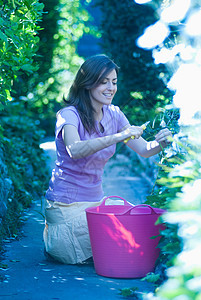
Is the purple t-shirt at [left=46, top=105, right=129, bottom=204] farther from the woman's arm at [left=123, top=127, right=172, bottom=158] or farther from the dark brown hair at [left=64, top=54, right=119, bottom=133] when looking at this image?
the woman's arm at [left=123, top=127, right=172, bottom=158]

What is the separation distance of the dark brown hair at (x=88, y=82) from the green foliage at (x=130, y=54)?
2.28 metres

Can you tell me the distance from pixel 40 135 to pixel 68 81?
269 inches

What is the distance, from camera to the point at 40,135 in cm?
631

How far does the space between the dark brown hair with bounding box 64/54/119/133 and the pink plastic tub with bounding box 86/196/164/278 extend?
2.32ft

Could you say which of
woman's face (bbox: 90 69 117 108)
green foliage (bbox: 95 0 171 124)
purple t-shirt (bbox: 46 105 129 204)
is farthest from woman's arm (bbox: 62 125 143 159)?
green foliage (bbox: 95 0 171 124)

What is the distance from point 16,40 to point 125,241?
4.11 ft

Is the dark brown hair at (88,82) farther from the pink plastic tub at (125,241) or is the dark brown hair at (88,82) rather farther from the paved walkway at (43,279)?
the paved walkway at (43,279)

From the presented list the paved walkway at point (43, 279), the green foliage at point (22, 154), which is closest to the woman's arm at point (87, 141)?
the paved walkway at point (43, 279)

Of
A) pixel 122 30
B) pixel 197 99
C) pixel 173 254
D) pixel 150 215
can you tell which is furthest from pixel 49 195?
pixel 122 30

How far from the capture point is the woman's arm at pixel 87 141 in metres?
2.66

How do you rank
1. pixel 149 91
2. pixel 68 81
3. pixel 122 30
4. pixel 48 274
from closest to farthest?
pixel 48 274 → pixel 149 91 → pixel 122 30 → pixel 68 81

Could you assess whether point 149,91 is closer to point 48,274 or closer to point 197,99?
point 48,274

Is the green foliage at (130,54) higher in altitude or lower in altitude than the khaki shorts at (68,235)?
higher

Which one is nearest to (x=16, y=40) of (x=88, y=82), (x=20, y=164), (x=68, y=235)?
(x=88, y=82)
